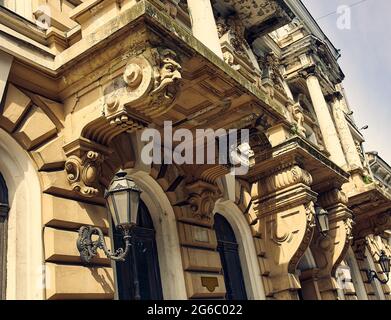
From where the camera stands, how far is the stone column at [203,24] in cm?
892

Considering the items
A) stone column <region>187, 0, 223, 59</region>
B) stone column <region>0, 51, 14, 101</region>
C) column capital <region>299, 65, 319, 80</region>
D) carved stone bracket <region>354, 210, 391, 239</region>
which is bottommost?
stone column <region>0, 51, 14, 101</region>

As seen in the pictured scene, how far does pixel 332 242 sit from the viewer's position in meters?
12.9

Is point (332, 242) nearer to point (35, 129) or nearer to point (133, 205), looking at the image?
point (133, 205)

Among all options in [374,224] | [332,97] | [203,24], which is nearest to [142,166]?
[203,24]

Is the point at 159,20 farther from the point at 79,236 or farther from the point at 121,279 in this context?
the point at 121,279

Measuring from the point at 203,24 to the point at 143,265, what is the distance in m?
4.69

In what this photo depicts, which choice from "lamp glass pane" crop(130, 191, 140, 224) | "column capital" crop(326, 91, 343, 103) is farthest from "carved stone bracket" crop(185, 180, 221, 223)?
"column capital" crop(326, 91, 343, 103)

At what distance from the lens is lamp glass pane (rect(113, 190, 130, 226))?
5461 millimetres

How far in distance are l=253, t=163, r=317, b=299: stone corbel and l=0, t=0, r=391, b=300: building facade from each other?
26 millimetres

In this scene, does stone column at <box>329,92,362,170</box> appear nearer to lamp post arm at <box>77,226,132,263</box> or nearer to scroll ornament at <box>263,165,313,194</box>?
scroll ornament at <box>263,165,313,194</box>

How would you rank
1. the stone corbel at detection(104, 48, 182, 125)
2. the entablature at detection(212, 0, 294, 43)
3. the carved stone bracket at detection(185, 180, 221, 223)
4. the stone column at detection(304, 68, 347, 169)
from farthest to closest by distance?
the stone column at detection(304, 68, 347, 169)
the entablature at detection(212, 0, 294, 43)
the carved stone bracket at detection(185, 180, 221, 223)
the stone corbel at detection(104, 48, 182, 125)

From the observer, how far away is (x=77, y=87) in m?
6.62

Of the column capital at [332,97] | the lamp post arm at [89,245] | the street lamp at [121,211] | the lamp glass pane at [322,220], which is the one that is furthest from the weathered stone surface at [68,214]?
the column capital at [332,97]
